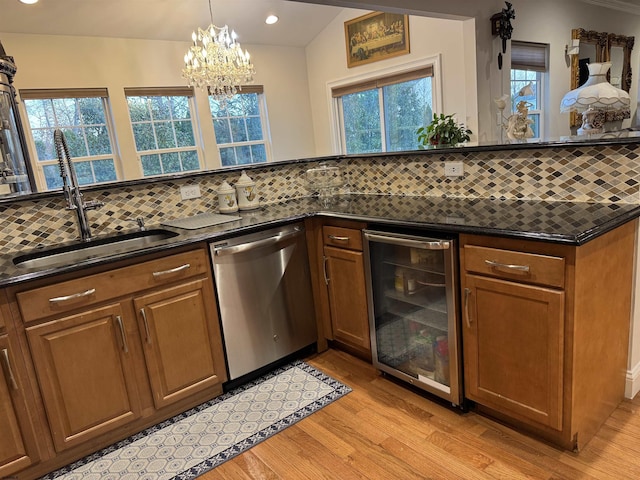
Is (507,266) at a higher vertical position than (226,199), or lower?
lower

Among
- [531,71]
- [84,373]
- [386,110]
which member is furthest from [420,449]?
[386,110]

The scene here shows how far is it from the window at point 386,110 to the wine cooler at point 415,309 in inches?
130

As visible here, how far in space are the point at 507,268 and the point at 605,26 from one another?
15.6 feet

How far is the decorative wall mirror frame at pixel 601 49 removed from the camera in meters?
4.70

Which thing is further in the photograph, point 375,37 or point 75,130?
point 375,37

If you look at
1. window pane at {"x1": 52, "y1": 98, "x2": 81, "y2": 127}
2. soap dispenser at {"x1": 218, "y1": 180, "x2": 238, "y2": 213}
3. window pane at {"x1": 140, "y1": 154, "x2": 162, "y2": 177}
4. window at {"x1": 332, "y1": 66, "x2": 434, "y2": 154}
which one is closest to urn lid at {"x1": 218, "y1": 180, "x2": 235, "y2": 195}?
soap dispenser at {"x1": 218, "y1": 180, "x2": 238, "y2": 213}

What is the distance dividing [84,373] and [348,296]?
4.24 feet

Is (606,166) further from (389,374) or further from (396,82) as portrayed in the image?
(396,82)

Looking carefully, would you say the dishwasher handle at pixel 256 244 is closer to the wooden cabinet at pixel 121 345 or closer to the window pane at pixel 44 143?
the wooden cabinet at pixel 121 345

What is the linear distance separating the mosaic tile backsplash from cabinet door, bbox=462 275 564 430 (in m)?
0.65

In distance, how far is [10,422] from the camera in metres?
1.71

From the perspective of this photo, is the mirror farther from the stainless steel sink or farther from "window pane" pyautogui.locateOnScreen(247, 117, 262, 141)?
the stainless steel sink

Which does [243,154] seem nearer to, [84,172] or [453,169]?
[84,172]

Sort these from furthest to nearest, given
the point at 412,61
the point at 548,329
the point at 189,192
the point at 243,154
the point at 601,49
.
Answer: the point at 243,154
the point at 412,61
the point at 601,49
the point at 189,192
the point at 548,329
